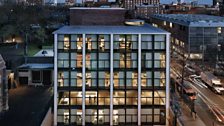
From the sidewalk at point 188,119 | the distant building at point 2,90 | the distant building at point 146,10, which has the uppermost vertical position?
the distant building at point 146,10

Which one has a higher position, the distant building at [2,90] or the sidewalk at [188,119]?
the distant building at [2,90]

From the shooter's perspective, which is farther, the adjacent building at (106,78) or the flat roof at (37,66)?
the flat roof at (37,66)

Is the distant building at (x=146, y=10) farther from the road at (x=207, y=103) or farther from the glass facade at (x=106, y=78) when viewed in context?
the glass facade at (x=106, y=78)

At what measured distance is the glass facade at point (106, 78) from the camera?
1341 inches

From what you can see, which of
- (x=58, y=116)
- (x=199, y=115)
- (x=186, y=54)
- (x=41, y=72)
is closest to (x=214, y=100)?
(x=199, y=115)

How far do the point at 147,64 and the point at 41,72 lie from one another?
19.3 meters

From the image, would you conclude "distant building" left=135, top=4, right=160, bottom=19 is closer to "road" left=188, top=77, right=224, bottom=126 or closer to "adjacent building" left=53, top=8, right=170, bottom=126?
"road" left=188, top=77, right=224, bottom=126

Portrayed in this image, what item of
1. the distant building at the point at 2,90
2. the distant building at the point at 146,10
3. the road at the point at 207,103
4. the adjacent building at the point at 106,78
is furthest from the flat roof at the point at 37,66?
the distant building at the point at 146,10

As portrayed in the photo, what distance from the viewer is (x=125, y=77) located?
1345 inches

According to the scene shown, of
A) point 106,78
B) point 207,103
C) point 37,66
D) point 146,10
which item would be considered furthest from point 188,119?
point 146,10

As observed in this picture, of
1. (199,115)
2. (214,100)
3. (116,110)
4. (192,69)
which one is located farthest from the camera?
(192,69)

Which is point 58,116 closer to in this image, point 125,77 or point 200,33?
point 125,77

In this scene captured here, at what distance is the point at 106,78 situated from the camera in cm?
3416

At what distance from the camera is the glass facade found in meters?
34.1
